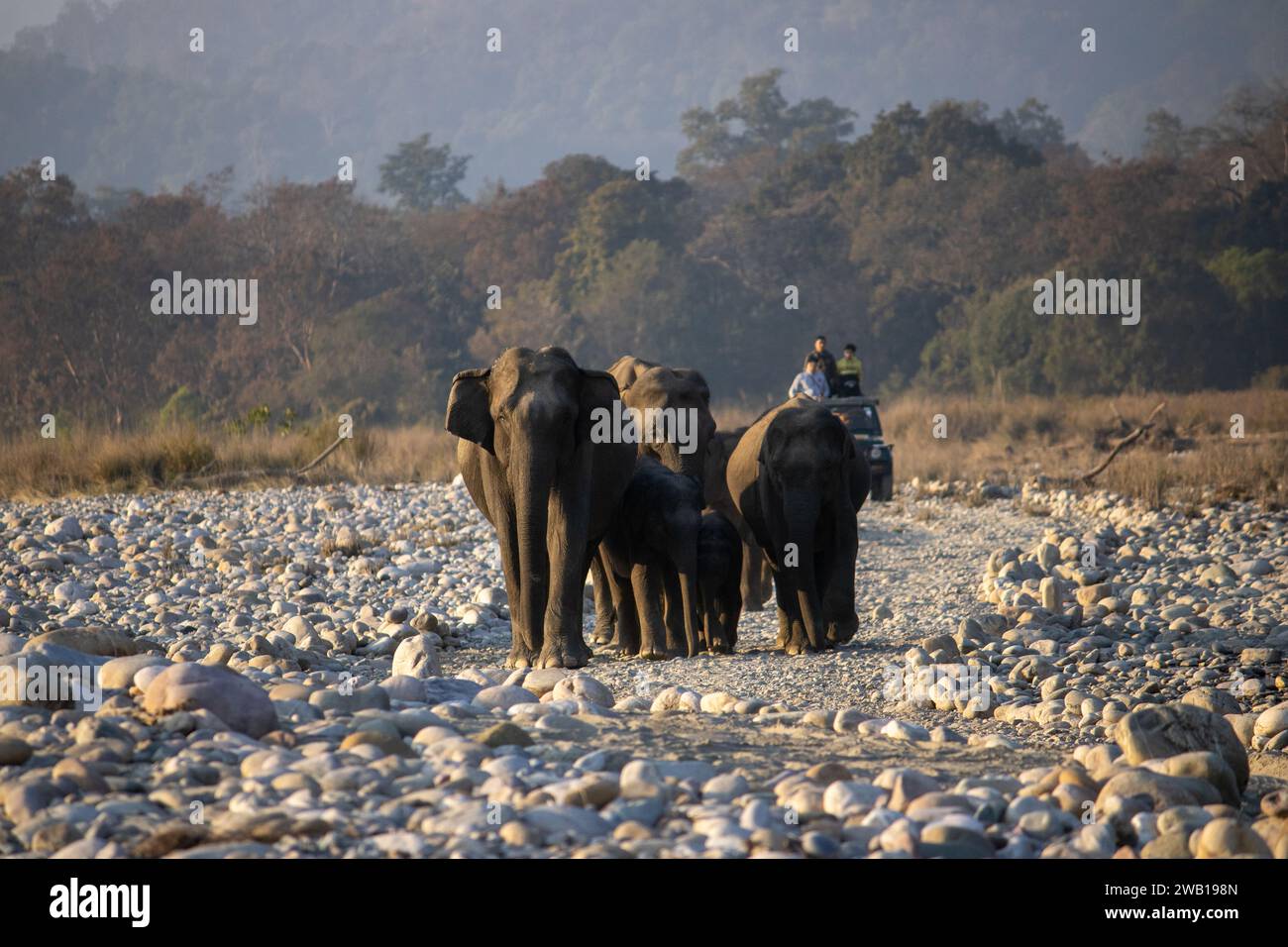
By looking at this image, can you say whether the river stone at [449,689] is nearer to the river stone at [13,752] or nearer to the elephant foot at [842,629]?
the river stone at [13,752]

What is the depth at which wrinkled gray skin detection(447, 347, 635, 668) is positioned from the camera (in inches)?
371

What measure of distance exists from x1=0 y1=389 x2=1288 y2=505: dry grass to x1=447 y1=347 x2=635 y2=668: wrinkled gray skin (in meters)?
11.3

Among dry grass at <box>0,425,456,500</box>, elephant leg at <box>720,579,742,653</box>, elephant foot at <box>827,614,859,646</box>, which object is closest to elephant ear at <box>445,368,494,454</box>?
elephant leg at <box>720,579,742,653</box>

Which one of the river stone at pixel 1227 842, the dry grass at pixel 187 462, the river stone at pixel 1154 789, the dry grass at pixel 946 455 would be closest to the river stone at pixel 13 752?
the river stone at pixel 1154 789

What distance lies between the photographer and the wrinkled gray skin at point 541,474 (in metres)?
9.41

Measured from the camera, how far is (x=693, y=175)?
86938mm

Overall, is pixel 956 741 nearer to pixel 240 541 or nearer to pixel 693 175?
pixel 240 541

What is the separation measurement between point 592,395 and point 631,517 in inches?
41.3

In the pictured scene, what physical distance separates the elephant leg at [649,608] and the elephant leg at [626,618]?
72 millimetres

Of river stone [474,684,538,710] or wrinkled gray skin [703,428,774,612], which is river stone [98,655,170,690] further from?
wrinkled gray skin [703,428,774,612]

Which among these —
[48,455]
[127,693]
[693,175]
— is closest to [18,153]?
[693,175]

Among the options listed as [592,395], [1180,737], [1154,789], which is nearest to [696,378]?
[592,395]

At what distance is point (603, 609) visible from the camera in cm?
1171
